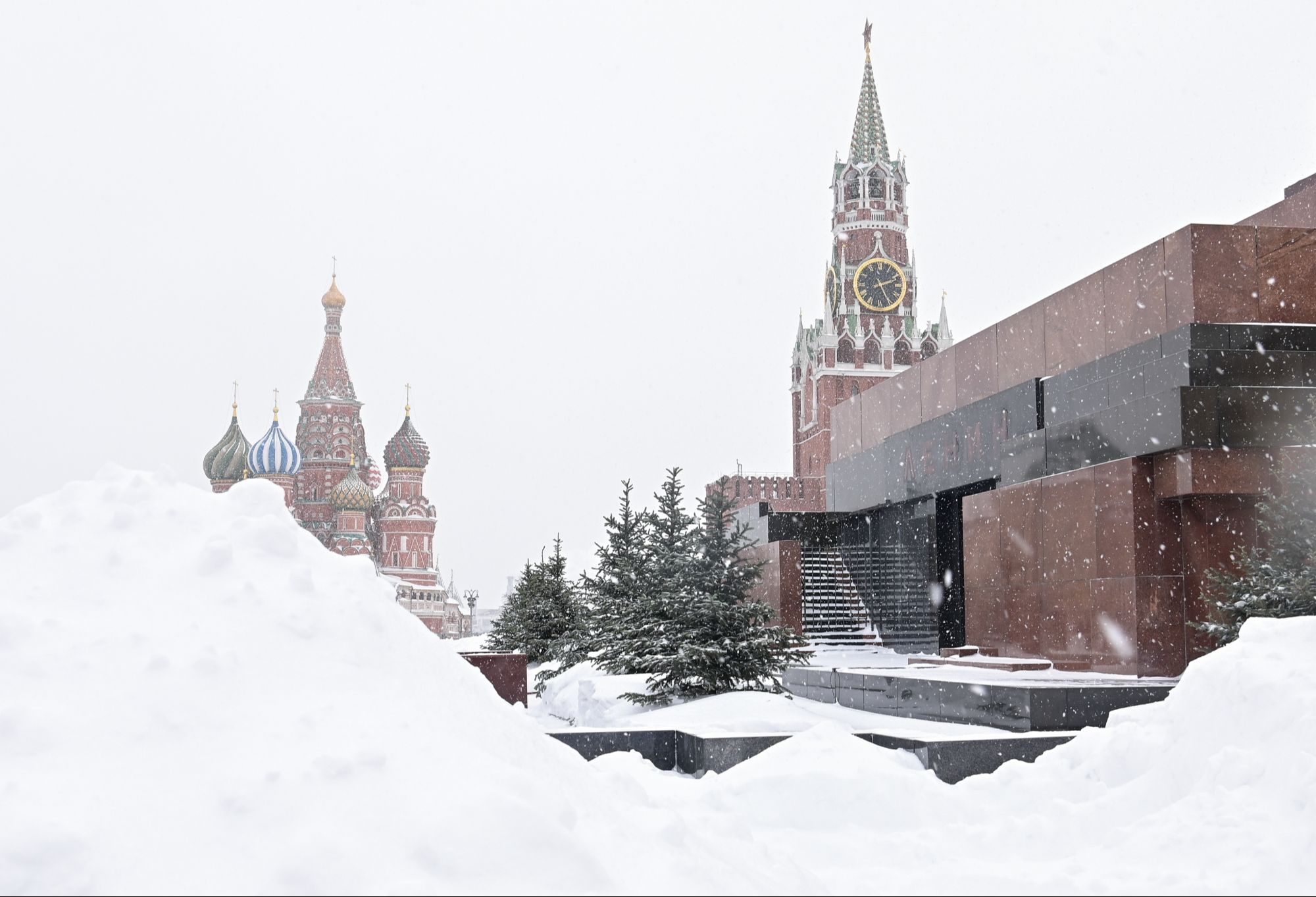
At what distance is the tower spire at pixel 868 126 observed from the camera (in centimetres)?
7000

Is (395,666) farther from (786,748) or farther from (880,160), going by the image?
(880,160)

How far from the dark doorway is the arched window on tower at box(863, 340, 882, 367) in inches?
1913

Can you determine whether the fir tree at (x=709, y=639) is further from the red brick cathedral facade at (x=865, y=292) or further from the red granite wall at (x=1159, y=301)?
the red brick cathedral facade at (x=865, y=292)

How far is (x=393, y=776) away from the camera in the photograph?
13.5 feet

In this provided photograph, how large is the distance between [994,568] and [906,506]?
609cm

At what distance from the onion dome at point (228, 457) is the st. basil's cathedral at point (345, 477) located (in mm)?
40

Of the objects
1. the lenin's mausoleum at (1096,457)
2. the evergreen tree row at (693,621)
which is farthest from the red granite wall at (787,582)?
the evergreen tree row at (693,621)

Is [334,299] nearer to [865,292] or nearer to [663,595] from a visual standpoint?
[865,292]

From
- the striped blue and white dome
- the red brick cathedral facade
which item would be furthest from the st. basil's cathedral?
the red brick cathedral facade

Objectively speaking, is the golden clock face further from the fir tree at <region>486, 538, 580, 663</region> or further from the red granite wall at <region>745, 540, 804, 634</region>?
the fir tree at <region>486, 538, 580, 663</region>

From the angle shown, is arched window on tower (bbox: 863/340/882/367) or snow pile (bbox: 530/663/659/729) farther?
arched window on tower (bbox: 863/340/882/367)

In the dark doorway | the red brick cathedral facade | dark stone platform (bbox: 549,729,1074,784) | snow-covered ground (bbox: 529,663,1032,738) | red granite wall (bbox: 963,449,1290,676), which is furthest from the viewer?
the red brick cathedral facade

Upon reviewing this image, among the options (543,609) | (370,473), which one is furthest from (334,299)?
(543,609)

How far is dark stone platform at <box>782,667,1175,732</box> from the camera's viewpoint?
11.1 m
